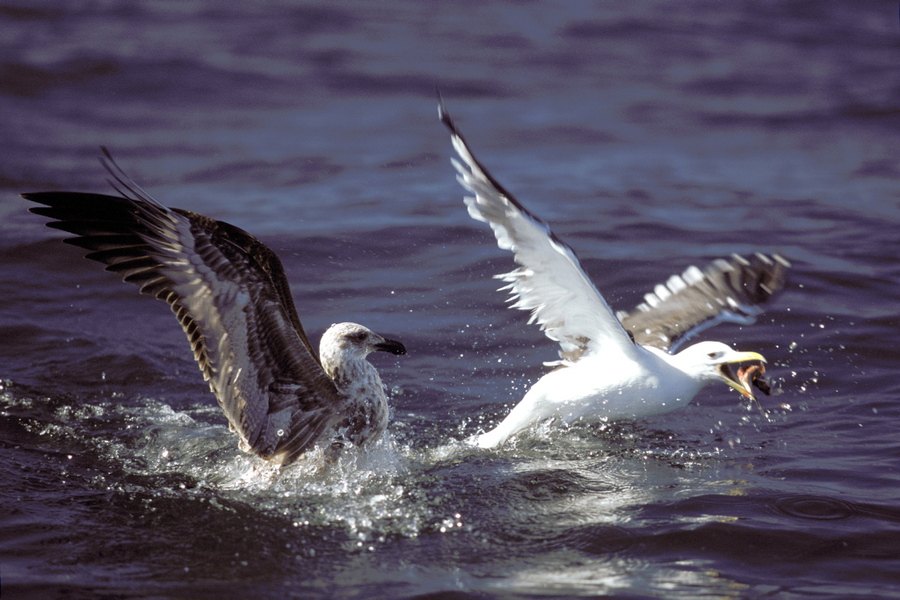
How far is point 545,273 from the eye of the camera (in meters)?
6.12

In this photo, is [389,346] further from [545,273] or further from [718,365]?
[718,365]

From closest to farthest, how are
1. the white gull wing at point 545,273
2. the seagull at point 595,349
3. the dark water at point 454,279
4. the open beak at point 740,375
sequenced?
1. the dark water at point 454,279
2. the white gull wing at point 545,273
3. the seagull at point 595,349
4. the open beak at point 740,375

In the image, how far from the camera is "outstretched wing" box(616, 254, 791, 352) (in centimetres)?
700

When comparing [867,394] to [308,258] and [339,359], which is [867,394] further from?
[308,258]

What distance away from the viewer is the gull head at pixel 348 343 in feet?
20.1

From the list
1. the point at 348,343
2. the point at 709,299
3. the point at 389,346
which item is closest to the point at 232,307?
the point at 348,343

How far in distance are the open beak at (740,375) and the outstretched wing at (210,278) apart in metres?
2.67

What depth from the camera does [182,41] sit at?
56.3 feet

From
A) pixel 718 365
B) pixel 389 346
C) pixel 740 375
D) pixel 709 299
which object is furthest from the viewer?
pixel 709 299

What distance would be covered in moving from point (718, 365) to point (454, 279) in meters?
3.56

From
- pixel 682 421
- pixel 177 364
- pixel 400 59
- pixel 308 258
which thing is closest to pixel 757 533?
pixel 682 421

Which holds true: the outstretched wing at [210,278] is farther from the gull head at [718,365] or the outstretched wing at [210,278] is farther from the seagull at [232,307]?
the gull head at [718,365]

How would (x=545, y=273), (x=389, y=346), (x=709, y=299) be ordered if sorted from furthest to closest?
1. (x=709, y=299)
2. (x=389, y=346)
3. (x=545, y=273)

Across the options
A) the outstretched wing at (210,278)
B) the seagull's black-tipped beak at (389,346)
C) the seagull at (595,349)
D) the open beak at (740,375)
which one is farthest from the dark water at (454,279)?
the outstretched wing at (210,278)
